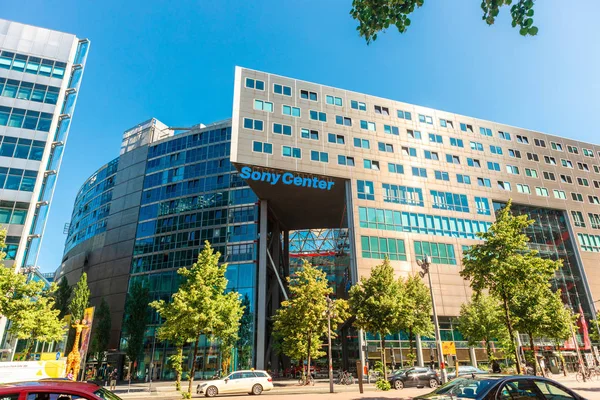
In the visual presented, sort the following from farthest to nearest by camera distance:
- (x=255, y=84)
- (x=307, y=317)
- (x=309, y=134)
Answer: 1. (x=255, y=84)
2. (x=309, y=134)
3. (x=307, y=317)

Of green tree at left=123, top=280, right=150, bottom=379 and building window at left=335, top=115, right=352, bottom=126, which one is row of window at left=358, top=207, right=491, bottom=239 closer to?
building window at left=335, top=115, right=352, bottom=126

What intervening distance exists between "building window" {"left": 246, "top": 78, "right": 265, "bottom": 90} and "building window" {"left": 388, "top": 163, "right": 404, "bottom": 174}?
18796 millimetres

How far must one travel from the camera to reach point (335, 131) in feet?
146

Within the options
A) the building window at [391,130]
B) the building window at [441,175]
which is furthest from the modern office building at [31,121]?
the building window at [441,175]

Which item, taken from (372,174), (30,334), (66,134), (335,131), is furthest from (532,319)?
(66,134)

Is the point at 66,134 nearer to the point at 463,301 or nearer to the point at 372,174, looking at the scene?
the point at 372,174

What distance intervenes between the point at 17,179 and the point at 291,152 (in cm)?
3151

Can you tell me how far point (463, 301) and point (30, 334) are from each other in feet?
138

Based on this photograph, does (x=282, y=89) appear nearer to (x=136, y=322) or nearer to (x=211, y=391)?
(x=211, y=391)

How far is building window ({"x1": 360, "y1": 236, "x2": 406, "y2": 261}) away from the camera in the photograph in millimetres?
40438

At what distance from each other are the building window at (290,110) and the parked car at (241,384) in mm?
29469

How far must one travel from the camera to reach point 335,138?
4425 cm

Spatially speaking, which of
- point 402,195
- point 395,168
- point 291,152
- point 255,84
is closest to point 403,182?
point 402,195

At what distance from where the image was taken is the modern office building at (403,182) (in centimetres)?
4097
